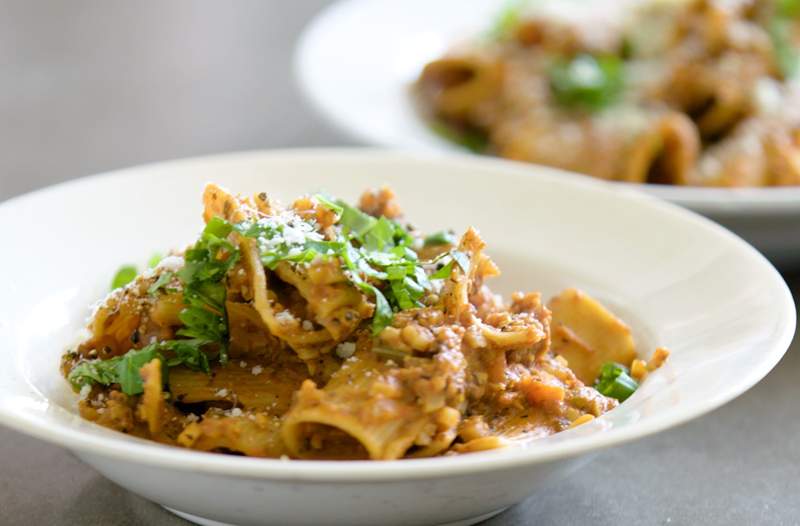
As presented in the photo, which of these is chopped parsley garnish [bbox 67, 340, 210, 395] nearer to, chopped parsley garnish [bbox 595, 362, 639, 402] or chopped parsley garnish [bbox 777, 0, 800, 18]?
chopped parsley garnish [bbox 595, 362, 639, 402]

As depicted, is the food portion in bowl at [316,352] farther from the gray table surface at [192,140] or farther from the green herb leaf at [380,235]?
the gray table surface at [192,140]

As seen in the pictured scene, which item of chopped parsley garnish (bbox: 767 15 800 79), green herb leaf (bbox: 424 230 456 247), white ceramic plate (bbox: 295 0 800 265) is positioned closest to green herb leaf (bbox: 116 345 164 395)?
green herb leaf (bbox: 424 230 456 247)

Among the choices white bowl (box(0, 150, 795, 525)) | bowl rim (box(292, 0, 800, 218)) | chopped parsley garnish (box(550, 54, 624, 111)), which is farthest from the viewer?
chopped parsley garnish (box(550, 54, 624, 111))

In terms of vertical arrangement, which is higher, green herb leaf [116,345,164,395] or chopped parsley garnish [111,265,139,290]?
green herb leaf [116,345,164,395]

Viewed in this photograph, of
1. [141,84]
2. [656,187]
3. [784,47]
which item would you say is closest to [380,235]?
[656,187]

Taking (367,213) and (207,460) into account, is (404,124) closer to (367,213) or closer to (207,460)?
(367,213)

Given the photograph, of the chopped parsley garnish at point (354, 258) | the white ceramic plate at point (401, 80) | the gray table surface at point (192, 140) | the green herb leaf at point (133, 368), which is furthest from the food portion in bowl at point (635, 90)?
the green herb leaf at point (133, 368)
